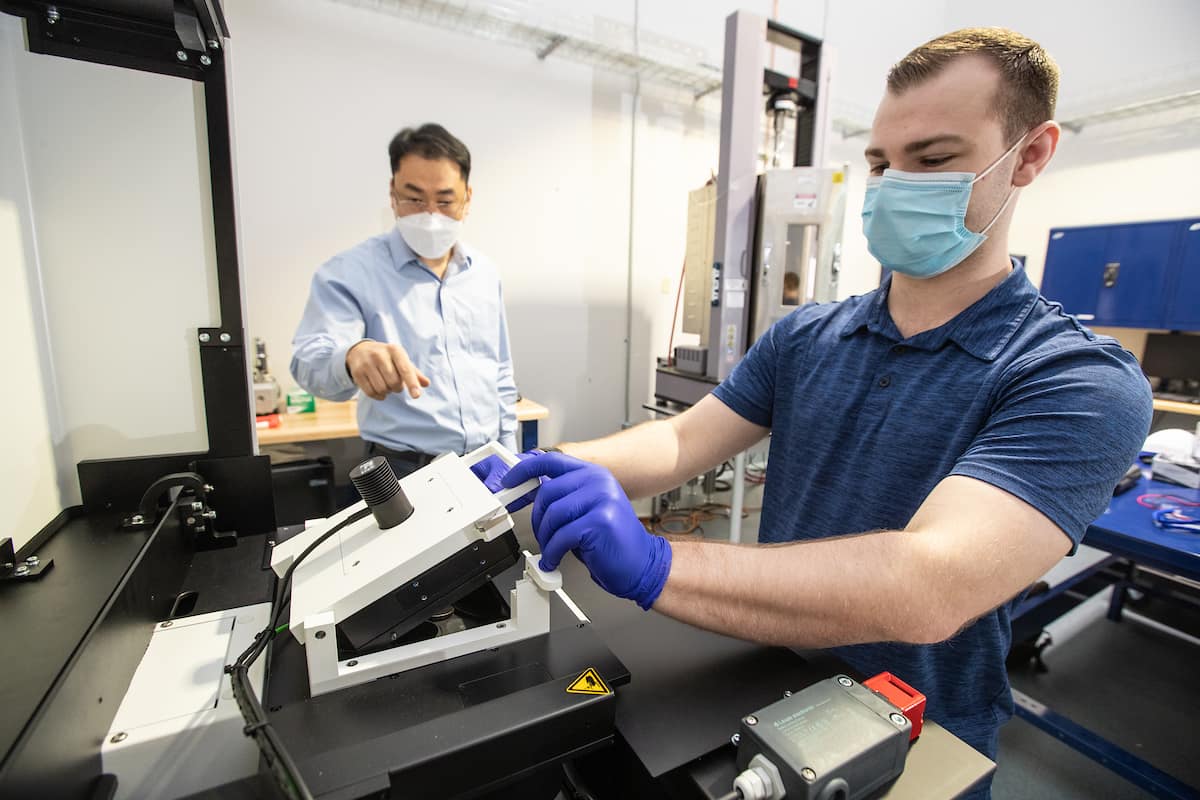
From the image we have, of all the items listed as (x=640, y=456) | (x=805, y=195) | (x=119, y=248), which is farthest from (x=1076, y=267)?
(x=119, y=248)

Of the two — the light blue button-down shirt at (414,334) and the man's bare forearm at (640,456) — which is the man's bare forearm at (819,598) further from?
the light blue button-down shirt at (414,334)

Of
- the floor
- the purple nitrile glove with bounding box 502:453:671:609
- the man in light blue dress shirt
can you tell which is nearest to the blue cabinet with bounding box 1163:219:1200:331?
the floor

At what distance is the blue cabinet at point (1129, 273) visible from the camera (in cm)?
329

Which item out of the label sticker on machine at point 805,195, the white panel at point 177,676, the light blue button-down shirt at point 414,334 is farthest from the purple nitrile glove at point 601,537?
the label sticker on machine at point 805,195

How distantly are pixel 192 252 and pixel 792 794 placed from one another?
941 millimetres

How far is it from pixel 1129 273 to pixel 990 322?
13.2 feet

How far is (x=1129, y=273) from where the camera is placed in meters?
3.51

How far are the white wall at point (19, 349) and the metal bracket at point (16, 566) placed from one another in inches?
1.9

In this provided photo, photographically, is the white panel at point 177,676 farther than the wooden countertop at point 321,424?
No

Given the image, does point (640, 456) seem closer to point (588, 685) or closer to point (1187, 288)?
point (588, 685)

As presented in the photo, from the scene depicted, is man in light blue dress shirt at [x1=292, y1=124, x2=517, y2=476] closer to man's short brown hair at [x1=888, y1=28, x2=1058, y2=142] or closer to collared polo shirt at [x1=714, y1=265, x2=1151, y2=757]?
collared polo shirt at [x1=714, y1=265, x2=1151, y2=757]

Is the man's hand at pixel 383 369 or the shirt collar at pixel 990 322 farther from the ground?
the shirt collar at pixel 990 322

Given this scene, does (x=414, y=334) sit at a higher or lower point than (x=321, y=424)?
higher

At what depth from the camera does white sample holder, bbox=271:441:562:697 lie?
47cm
